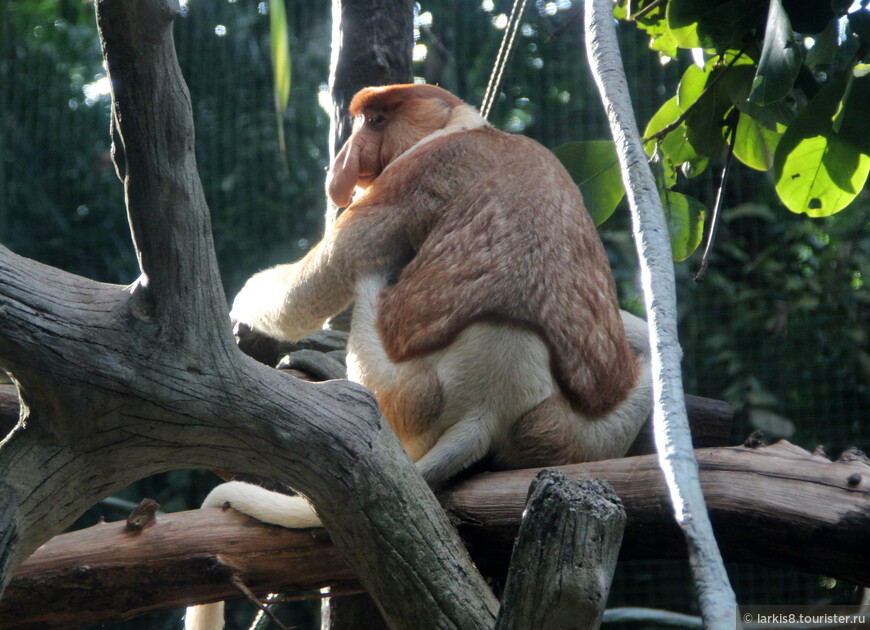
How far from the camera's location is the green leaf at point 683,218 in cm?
243

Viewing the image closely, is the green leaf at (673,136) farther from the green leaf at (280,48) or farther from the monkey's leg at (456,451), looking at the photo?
the green leaf at (280,48)

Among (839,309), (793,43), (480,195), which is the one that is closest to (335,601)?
(480,195)

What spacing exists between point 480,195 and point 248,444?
3.06 ft

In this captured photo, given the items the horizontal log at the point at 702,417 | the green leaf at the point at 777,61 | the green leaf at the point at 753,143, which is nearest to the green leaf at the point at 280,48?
the green leaf at the point at 777,61

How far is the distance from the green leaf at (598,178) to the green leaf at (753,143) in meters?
0.33

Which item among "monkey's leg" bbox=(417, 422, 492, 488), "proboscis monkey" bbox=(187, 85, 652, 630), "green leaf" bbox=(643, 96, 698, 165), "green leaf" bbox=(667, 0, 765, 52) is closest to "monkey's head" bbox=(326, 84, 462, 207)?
"proboscis monkey" bbox=(187, 85, 652, 630)

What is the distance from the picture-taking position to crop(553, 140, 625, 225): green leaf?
2447 millimetres

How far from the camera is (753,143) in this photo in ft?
8.01

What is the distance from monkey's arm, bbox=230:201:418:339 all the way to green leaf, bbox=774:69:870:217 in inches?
35.9

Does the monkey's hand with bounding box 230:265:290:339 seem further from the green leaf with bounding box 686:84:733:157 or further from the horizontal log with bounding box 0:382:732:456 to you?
the green leaf with bounding box 686:84:733:157

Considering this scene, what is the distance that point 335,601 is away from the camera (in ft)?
8.18

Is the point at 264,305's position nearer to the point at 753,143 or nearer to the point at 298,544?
the point at 298,544

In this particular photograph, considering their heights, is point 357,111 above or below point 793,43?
above

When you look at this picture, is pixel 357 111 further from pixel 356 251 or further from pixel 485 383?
pixel 485 383
